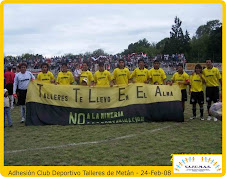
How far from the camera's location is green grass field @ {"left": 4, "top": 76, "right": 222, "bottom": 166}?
5055 mm

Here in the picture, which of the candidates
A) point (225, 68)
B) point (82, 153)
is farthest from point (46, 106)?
point (225, 68)

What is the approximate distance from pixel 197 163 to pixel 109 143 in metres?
2.16

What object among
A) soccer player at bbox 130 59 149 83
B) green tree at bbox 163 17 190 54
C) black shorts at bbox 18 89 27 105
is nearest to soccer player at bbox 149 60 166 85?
soccer player at bbox 130 59 149 83

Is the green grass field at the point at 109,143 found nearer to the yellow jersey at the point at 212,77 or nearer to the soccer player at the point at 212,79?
the soccer player at the point at 212,79

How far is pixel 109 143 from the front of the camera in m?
6.09

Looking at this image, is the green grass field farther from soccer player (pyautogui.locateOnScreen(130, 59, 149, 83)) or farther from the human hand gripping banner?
soccer player (pyautogui.locateOnScreen(130, 59, 149, 83))

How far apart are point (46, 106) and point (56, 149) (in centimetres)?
279

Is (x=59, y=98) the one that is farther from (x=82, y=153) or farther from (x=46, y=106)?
(x=82, y=153)

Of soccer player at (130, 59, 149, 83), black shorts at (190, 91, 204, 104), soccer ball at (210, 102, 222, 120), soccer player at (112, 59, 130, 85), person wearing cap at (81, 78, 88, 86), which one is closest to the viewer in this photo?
soccer ball at (210, 102, 222, 120)

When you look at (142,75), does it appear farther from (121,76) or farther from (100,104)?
(100,104)

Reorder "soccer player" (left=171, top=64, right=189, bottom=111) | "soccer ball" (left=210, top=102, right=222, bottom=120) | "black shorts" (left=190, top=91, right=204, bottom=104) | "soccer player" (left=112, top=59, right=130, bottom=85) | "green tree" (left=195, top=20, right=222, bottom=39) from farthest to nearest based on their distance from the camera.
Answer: "green tree" (left=195, top=20, right=222, bottom=39)
"soccer player" (left=112, top=59, right=130, bottom=85)
"soccer player" (left=171, top=64, right=189, bottom=111)
"black shorts" (left=190, top=91, right=204, bottom=104)
"soccer ball" (left=210, top=102, right=222, bottom=120)

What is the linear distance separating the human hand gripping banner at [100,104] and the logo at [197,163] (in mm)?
3437

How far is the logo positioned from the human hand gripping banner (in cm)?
344

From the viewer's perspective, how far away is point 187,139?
20.8ft
